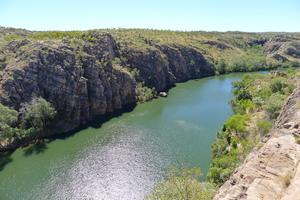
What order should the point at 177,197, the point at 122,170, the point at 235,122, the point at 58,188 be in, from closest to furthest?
the point at 177,197
the point at 58,188
the point at 122,170
the point at 235,122

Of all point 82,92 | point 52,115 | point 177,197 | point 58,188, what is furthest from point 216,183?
point 82,92

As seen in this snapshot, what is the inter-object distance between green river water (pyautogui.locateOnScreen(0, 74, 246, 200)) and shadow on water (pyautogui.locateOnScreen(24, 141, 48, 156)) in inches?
14.6

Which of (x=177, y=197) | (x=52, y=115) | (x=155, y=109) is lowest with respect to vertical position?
(x=155, y=109)

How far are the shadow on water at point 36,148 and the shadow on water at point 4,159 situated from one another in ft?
10.1

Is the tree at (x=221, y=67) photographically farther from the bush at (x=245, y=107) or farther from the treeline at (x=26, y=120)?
the treeline at (x=26, y=120)

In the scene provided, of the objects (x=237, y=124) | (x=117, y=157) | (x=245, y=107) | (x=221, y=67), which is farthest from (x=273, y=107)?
(x=221, y=67)

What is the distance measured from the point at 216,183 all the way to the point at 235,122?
2140 centimetres

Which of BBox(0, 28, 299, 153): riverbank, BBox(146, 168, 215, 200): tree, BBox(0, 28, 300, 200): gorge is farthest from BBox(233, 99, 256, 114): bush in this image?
BBox(146, 168, 215, 200): tree

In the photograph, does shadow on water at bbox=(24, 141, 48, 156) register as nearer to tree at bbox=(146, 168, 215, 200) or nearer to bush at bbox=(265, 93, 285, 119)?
tree at bbox=(146, 168, 215, 200)

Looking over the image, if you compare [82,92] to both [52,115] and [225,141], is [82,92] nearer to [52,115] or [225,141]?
[52,115]

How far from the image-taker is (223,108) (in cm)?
9550

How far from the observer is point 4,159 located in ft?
200

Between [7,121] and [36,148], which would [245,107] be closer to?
[36,148]

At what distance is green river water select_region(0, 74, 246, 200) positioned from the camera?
50.4 metres
